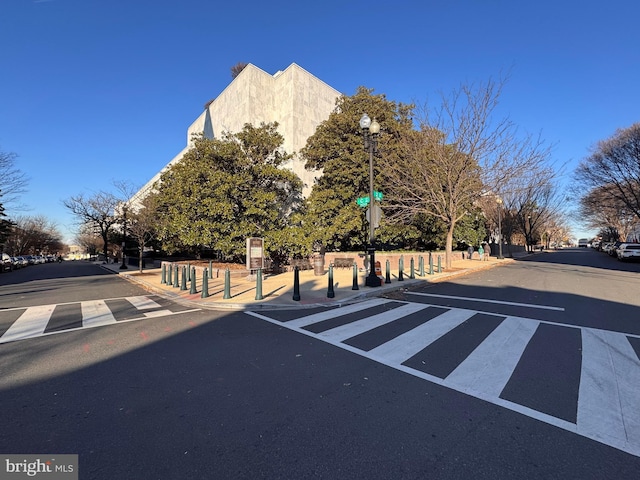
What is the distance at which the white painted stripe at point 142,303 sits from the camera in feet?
32.3

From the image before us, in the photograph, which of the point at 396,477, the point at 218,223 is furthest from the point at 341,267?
the point at 396,477

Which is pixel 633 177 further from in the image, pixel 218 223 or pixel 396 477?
pixel 396 477

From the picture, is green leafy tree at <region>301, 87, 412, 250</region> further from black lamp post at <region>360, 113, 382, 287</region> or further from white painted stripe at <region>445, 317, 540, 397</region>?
white painted stripe at <region>445, 317, 540, 397</region>

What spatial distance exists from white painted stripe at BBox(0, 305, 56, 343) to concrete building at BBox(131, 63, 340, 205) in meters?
20.3

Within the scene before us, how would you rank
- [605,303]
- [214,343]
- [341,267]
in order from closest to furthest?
[214,343]
[605,303]
[341,267]

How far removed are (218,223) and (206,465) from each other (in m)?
14.9

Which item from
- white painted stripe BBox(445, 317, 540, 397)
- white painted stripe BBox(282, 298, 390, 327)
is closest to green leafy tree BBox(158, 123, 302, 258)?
white painted stripe BBox(282, 298, 390, 327)

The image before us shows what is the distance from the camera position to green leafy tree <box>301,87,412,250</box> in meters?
20.2

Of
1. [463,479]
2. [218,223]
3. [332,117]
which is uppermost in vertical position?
[332,117]

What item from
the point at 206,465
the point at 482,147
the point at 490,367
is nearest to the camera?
the point at 206,465

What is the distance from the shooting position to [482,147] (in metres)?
18.4

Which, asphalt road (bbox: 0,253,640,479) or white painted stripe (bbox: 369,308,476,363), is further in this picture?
white painted stripe (bbox: 369,308,476,363)

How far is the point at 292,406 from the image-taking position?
3.51m

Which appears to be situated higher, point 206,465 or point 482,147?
point 482,147
